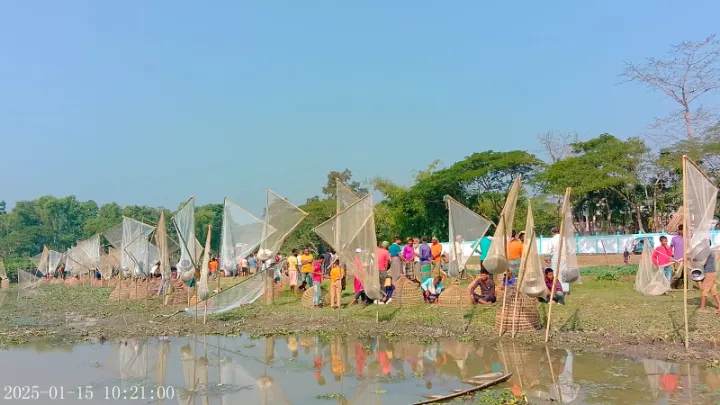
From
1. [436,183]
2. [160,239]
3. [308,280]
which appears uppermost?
[436,183]

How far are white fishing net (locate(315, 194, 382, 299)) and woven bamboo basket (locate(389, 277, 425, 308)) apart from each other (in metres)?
2.29

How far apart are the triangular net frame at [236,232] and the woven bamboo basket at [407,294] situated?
3446 millimetres

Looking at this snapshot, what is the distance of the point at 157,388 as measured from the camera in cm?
825

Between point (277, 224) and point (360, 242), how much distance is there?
3179mm

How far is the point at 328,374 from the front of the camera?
344 inches

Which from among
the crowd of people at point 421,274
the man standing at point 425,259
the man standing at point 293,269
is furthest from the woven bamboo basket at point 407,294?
the man standing at point 293,269

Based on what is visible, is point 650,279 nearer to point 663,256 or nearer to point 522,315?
point 663,256

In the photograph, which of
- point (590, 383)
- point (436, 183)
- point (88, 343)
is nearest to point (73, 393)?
point (88, 343)

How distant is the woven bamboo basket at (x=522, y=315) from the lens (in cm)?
1066

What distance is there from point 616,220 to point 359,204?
36.1 metres

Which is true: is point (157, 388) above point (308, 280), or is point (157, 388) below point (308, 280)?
below

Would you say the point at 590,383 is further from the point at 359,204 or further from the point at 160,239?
the point at 160,239

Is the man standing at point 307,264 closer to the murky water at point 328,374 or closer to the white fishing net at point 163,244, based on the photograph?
the white fishing net at point 163,244

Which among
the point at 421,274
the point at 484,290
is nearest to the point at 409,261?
the point at 421,274
